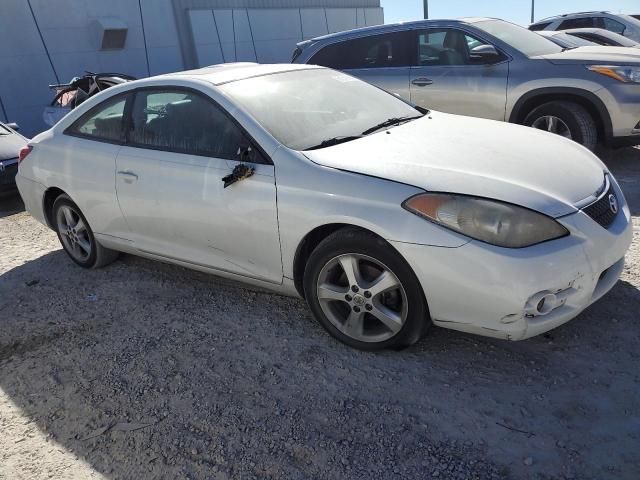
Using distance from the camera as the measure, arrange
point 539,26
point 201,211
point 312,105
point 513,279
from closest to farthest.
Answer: point 513,279 < point 201,211 < point 312,105 < point 539,26

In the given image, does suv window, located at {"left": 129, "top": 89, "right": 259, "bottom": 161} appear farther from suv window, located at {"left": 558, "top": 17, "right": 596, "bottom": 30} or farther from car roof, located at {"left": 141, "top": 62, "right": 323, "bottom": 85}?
suv window, located at {"left": 558, "top": 17, "right": 596, "bottom": 30}

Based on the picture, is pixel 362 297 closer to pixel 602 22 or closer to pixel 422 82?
pixel 422 82

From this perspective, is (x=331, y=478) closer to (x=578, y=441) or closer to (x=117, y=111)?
(x=578, y=441)

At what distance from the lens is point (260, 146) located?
10.5ft

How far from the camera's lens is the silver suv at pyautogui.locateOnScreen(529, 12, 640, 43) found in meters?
12.3

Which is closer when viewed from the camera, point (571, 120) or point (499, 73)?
point (571, 120)

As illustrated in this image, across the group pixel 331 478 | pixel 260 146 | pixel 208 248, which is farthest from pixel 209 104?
pixel 331 478

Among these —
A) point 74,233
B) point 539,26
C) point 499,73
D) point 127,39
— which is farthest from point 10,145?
point 539,26

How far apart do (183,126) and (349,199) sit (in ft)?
4.68

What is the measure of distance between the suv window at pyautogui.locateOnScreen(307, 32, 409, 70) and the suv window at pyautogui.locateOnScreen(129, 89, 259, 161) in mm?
3745

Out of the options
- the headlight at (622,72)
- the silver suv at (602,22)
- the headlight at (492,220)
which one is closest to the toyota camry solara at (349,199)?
the headlight at (492,220)

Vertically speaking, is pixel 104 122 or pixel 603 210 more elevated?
pixel 104 122

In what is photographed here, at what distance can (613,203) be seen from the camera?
9.88 ft

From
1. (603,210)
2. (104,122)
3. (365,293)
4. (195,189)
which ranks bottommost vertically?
(365,293)
